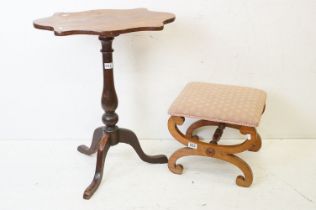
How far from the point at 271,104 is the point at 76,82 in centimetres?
126

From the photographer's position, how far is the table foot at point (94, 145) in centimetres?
208

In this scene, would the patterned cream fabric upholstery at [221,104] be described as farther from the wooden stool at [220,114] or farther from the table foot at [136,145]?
the table foot at [136,145]

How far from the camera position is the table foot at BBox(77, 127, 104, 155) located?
2.08m

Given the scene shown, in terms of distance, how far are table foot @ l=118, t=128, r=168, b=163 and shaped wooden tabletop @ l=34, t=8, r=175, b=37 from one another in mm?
638

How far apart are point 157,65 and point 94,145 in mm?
623

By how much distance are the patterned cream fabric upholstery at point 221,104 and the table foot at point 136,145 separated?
1.06 ft

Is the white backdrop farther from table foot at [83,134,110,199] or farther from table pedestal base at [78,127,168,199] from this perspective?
table foot at [83,134,110,199]

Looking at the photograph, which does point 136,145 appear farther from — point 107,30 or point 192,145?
point 107,30

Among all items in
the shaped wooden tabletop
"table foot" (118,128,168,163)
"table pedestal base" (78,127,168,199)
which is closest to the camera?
the shaped wooden tabletop

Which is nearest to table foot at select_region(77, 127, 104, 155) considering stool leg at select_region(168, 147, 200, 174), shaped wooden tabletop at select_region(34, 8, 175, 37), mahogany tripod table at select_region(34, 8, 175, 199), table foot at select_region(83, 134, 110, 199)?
mahogany tripod table at select_region(34, 8, 175, 199)

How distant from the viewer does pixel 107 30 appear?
1496 millimetres

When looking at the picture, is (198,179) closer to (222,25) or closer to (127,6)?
(222,25)

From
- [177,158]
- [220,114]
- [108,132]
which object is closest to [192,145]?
[177,158]

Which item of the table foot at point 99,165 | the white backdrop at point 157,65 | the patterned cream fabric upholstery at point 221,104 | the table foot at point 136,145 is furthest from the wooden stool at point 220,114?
the table foot at point 99,165
